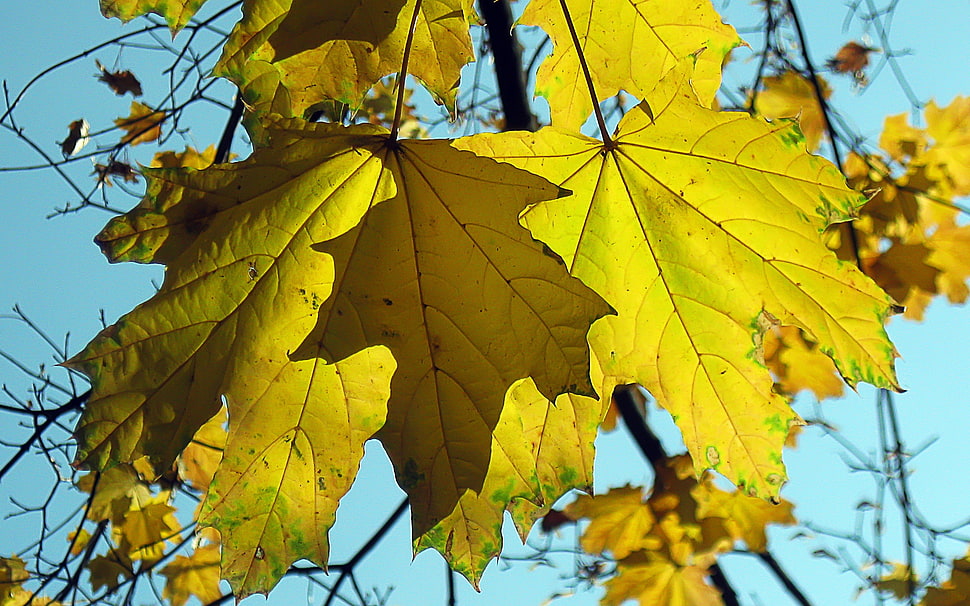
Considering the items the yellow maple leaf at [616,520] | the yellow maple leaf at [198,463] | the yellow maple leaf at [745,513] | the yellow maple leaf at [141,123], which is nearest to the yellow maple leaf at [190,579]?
the yellow maple leaf at [198,463]

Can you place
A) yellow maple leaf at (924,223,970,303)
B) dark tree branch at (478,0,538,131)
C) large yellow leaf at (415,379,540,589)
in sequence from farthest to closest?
yellow maple leaf at (924,223,970,303) → dark tree branch at (478,0,538,131) → large yellow leaf at (415,379,540,589)

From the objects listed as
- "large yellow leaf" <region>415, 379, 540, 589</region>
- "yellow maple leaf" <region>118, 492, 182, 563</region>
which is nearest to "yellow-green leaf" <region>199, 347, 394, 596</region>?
"large yellow leaf" <region>415, 379, 540, 589</region>

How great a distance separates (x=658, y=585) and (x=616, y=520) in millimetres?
226

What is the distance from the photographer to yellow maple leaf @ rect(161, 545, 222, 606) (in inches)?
100.0

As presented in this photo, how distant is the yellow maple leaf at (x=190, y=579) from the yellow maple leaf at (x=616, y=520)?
1.22m

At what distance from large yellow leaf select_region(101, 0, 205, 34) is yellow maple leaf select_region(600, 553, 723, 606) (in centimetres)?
180

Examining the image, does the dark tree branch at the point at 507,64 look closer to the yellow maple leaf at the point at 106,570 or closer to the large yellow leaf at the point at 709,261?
the large yellow leaf at the point at 709,261

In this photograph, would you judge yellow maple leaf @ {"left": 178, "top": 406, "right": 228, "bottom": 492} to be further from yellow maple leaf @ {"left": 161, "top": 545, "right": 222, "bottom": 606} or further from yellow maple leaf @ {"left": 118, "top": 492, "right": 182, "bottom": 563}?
yellow maple leaf @ {"left": 161, "top": 545, "right": 222, "bottom": 606}

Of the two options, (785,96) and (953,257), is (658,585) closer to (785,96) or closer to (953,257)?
(953,257)

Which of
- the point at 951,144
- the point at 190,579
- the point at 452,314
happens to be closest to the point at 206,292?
the point at 452,314

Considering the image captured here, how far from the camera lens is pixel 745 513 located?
90.6 inches

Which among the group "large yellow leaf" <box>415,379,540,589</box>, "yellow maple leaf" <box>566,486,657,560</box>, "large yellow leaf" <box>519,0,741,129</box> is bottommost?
"large yellow leaf" <box>415,379,540,589</box>

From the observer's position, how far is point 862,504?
2594mm

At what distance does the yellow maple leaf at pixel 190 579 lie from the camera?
2539 millimetres
